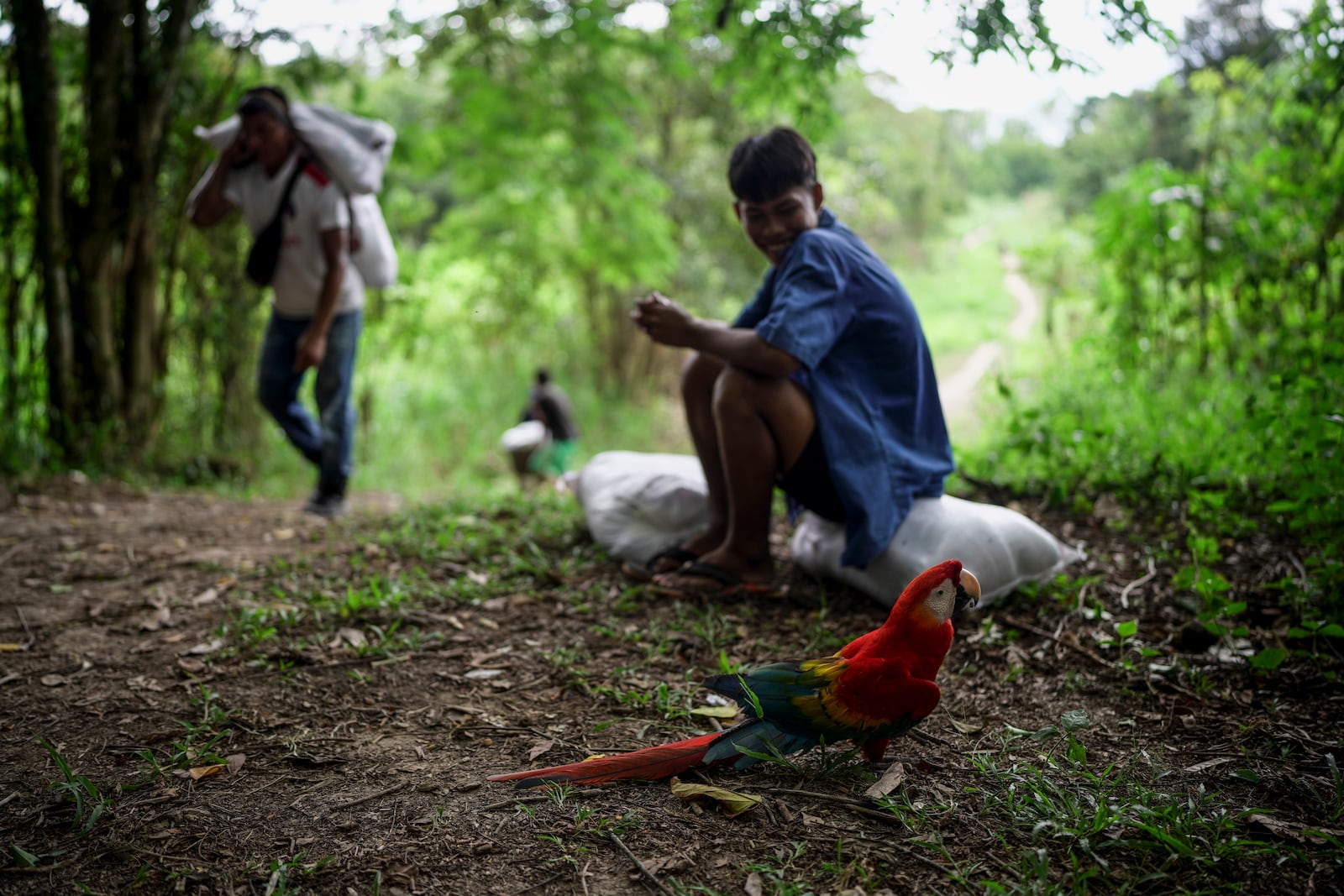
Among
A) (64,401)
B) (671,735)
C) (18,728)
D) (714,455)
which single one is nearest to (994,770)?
(671,735)

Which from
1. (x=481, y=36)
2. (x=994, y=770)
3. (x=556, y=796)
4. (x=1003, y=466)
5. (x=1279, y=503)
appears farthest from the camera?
(x=481, y=36)

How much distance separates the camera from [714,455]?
2848 mm

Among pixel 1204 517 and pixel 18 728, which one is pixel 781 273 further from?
pixel 18 728

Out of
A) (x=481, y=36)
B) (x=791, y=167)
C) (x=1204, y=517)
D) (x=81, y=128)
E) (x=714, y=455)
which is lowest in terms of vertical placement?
(x=1204, y=517)

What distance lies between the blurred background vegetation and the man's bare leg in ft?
3.53

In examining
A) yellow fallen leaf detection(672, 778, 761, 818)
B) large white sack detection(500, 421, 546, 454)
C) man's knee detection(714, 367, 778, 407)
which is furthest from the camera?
large white sack detection(500, 421, 546, 454)

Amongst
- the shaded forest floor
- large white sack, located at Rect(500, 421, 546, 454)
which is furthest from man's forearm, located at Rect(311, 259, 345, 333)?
large white sack, located at Rect(500, 421, 546, 454)

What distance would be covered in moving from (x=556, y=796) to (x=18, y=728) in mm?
1178

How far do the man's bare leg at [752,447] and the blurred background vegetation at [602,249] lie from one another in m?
1.08

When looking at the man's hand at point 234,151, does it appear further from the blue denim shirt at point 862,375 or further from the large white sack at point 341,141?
the blue denim shirt at point 862,375

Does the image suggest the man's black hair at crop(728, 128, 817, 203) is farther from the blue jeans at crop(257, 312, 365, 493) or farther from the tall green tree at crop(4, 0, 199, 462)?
the tall green tree at crop(4, 0, 199, 462)

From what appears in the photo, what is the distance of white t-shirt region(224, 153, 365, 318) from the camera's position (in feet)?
11.7

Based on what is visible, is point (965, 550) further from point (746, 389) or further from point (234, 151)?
point (234, 151)

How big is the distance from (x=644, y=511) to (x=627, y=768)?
1.46 m
